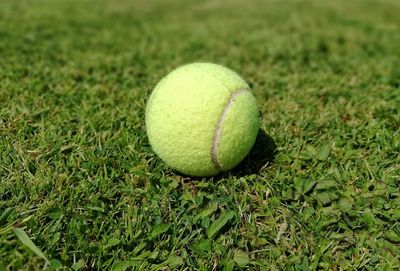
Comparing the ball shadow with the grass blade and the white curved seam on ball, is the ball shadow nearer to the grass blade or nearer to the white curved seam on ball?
the white curved seam on ball

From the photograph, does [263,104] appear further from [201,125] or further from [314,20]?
[314,20]

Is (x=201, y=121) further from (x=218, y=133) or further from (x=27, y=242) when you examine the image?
(x=27, y=242)

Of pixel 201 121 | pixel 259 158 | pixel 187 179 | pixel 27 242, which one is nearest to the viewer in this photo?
pixel 27 242

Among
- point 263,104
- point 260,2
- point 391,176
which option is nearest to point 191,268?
point 391,176

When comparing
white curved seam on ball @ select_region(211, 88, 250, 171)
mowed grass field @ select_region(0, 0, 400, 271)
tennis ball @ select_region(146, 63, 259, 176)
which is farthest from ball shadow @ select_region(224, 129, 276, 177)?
white curved seam on ball @ select_region(211, 88, 250, 171)

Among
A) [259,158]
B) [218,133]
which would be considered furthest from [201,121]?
[259,158]
